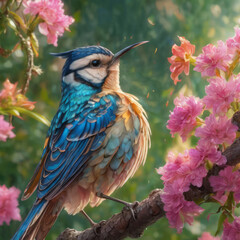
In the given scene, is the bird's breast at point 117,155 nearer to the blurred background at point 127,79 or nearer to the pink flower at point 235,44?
the pink flower at point 235,44

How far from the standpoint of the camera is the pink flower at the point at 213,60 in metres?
1.36

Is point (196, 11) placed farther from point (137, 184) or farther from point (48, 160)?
point (48, 160)

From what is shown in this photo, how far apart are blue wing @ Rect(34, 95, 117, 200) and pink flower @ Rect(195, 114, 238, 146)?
41 centimetres

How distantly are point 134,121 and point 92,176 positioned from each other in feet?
0.66

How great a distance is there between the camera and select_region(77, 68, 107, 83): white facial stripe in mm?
1790

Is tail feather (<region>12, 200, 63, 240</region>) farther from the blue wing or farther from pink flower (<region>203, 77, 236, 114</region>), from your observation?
pink flower (<region>203, 77, 236, 114</region>)

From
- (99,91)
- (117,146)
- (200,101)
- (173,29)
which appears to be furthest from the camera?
(173,29)

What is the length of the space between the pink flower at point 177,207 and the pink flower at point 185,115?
13 cm

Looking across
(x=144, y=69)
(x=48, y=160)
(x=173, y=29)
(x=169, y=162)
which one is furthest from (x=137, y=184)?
(x=169, y=162)

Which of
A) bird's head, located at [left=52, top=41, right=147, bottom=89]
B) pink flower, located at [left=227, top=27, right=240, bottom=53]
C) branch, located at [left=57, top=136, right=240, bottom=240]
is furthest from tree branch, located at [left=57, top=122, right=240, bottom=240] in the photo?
bird's head, located at [left=52, top=41, right=147, bottom=89]

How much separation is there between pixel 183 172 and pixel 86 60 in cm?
59

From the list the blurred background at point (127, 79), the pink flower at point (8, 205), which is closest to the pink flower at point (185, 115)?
the pink flower at point (8, 205)

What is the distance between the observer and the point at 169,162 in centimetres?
139

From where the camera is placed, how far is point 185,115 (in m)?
1.37
